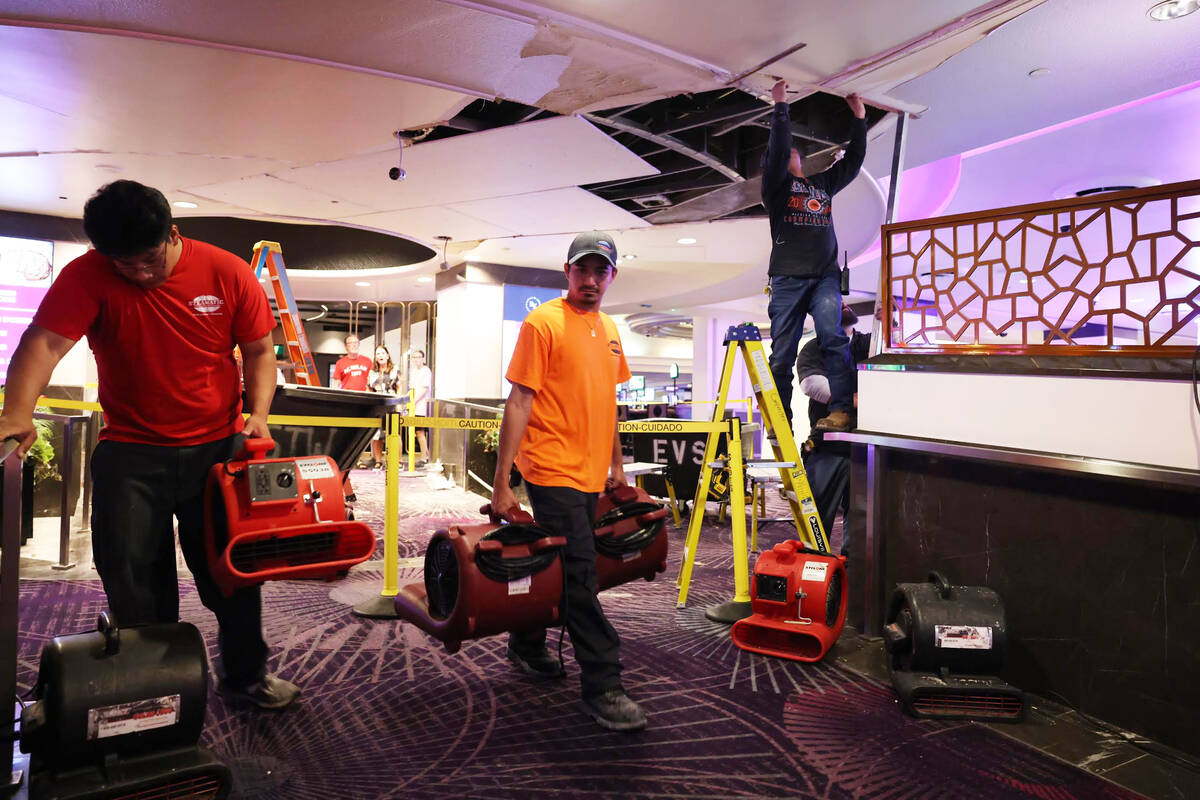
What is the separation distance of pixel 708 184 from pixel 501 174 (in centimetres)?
196

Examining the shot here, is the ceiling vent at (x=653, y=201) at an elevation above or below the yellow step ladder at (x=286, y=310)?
above

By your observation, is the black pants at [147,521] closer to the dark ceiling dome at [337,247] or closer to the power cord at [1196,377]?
the power cord at [1196,377]

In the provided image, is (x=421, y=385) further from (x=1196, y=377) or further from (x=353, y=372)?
(x=1196, y=377)

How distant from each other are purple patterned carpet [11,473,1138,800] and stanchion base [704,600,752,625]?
5.2 inches

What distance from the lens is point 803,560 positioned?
3.28m

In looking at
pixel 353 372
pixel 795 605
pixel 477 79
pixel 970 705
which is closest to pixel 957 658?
pixel 970 705

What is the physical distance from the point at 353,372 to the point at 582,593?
8867mm

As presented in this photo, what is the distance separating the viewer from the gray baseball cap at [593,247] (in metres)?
2.56

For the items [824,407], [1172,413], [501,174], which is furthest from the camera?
[501,174]

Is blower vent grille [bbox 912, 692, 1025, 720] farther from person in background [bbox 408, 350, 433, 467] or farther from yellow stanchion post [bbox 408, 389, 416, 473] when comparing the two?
person in background [bbox 408, 350, 433, 467]

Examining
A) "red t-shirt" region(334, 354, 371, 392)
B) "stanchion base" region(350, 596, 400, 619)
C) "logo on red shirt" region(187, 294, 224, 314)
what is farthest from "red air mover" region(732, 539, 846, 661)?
"red t-shirt" region(334, 354, 371, 392)

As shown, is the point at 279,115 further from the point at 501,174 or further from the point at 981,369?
the point at 981,369

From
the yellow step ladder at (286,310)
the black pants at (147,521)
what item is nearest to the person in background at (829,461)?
the black pants at (147,521)

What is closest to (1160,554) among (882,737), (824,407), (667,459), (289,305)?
(882,737)
